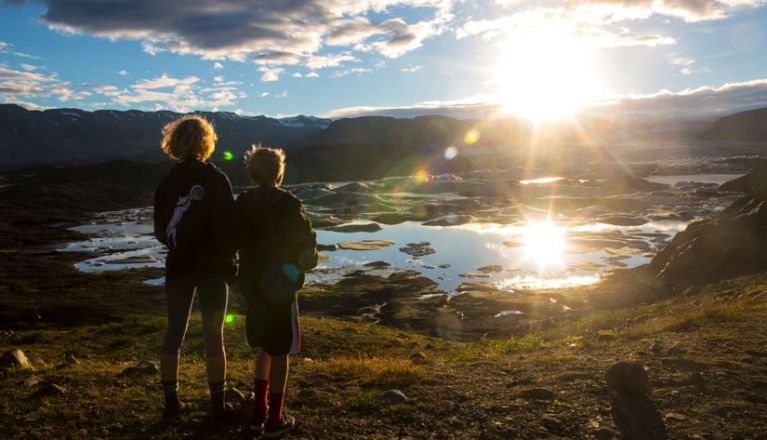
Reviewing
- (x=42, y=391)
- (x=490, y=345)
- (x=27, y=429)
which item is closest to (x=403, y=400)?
(x=27, y=429)

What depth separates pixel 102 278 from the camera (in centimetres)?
5041

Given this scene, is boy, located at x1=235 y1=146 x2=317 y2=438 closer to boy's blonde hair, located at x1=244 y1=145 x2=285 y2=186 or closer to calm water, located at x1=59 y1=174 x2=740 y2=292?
boy's blonde hair, located at x1=244 y1=145 x2=285 y2=186

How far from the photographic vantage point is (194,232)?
200 inches

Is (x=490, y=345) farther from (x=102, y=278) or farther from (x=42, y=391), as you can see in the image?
(x=102, y=278)

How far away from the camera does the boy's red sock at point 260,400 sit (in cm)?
529

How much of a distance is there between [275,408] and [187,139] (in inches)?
105

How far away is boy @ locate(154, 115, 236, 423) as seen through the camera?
5.11 metres

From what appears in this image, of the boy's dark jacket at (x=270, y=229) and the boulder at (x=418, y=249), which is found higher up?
the boy's dark jacket at (x=270, y=229)

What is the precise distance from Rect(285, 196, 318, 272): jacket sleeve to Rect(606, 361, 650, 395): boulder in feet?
13.4

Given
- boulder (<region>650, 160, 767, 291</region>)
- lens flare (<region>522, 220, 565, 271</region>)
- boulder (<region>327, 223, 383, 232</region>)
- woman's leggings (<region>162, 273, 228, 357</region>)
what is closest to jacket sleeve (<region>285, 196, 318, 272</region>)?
woman's leggings (<region>162, 273, 228, 357</region>)

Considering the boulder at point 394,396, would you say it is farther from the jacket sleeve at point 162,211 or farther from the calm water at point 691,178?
the calm water at point 691,178

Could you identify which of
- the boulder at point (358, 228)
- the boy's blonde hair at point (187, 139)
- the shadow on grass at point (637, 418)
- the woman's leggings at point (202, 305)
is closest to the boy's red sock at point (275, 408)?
the woman's leggings at point (202, 305)

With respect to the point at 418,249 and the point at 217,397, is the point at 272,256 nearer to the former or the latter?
the point at 217,397

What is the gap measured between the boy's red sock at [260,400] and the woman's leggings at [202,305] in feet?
1.61
